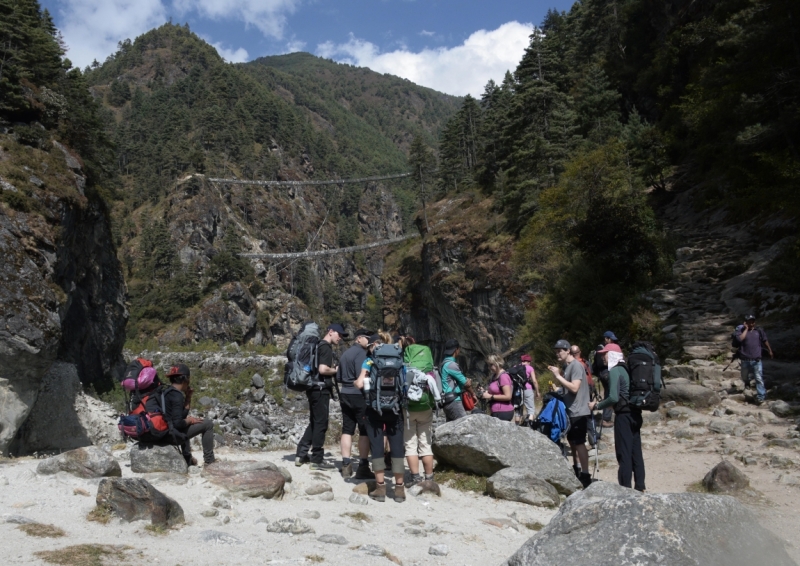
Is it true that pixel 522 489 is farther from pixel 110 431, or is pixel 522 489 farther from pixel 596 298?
pixel 110 431

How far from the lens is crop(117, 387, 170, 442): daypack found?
6.65 metres

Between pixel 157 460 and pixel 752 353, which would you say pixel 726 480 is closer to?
pixel 752 353

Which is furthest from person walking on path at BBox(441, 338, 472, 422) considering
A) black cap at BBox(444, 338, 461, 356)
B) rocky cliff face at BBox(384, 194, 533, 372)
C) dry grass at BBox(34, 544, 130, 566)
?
rocky cliff face at BBox(384, 194, 533, 372)

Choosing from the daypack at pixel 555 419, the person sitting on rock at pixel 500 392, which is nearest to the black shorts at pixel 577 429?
the daypack at pixel 555 419

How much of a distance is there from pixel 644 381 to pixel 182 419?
5403 millimetres

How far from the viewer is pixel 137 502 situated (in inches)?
202

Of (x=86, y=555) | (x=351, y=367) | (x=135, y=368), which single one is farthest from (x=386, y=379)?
→ (x=135, y=368)

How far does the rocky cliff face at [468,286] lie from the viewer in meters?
30.6

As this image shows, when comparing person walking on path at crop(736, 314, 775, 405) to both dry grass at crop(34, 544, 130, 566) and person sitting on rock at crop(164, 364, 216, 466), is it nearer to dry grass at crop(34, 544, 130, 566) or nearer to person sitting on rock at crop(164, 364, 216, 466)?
person sitting on rock at crop(164, 364, 216, 466)

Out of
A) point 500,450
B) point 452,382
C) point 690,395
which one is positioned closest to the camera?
point 500,450

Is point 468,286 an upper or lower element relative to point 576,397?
upper

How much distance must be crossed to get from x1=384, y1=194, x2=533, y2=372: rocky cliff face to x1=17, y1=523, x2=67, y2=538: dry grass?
25367mm

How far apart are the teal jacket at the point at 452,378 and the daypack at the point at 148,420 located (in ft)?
12.5

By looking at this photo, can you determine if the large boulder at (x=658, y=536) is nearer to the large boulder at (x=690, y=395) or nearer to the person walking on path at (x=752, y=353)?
the person walking on path at (x=752, y=353)
